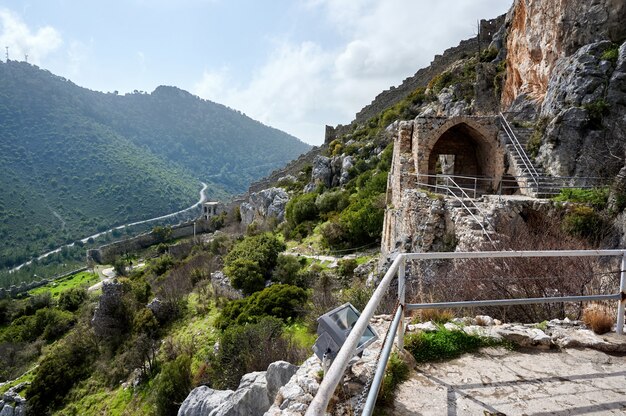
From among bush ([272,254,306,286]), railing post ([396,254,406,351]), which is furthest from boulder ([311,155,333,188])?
railing post ([396,254,406,351])

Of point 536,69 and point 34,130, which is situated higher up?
point 34,130

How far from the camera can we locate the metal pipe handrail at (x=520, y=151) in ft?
38.1

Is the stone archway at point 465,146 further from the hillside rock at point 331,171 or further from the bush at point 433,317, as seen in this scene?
the hillside rock at point 331,171

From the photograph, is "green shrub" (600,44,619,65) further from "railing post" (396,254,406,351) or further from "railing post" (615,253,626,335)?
"railing post" (396,254,406,351)

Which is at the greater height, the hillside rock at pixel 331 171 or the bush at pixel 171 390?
the hillside rock at pixel 331 171

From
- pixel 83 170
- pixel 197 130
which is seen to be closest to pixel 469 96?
pixel 83 170

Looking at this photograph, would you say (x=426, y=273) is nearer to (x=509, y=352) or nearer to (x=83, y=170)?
(x=509, y=352)

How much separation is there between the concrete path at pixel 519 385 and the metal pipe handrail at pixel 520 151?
8.90m

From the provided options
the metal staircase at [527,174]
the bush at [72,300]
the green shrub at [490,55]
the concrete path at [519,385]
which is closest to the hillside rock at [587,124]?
the metal staircase at [527,174]

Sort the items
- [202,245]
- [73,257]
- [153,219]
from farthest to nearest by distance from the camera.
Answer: [153,219] → [73,257] → [202,245]

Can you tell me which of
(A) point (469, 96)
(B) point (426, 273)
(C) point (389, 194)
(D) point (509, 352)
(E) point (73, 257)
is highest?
(A) point (469, 96)

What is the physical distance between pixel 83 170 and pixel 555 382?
352ft

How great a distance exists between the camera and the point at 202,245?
35969 millimetres

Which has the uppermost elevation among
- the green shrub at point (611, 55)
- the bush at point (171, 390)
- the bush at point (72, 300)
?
the green shrub at point (611, 55)
